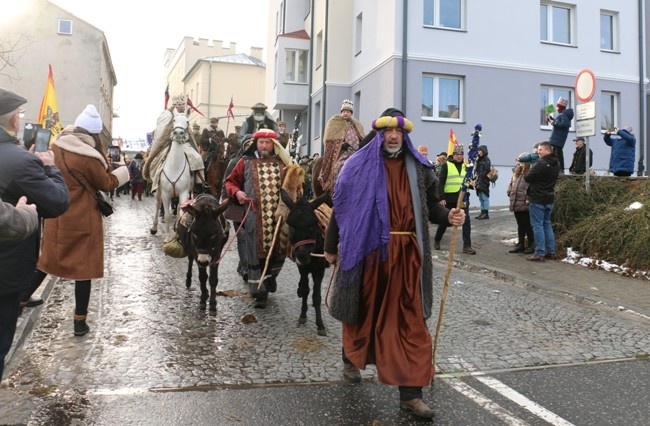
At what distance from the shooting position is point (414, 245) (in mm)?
4102

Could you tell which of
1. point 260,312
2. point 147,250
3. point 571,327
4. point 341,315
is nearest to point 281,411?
point 341,315

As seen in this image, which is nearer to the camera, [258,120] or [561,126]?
[258,120]

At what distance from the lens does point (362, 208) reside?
403 cm

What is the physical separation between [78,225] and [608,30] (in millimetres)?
24630

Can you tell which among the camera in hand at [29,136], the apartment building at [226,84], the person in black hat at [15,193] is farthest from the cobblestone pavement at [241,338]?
the apartment building at [226,84]

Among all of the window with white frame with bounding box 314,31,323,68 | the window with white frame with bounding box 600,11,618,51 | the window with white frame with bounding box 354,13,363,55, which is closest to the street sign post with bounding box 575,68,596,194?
the window with white frame with bounding box 354,13,363,55

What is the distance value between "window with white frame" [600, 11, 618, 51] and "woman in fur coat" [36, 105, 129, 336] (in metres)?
23.8

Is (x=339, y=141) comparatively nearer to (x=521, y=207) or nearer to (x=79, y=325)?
(x=79, y=325)

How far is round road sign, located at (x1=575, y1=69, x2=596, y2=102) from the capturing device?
10.7 meters

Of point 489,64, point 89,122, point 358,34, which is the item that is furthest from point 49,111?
point 358,34

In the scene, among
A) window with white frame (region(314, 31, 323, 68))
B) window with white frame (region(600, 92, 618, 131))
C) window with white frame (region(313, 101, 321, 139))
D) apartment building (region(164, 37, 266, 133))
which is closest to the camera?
window with white frame (region(600, 92, 618, 131))

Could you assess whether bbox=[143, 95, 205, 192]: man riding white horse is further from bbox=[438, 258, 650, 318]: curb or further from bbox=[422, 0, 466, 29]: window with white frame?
bbox=[422, 0, 466, 29]: window with white frame

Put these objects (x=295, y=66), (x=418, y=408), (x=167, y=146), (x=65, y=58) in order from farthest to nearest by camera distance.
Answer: (x=65, y=58)
(x=295, y=66)
(x=167, y=146)
(x=418, y=408)

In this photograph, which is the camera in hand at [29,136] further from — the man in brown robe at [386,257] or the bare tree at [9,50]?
the bare tree at [9,50]
